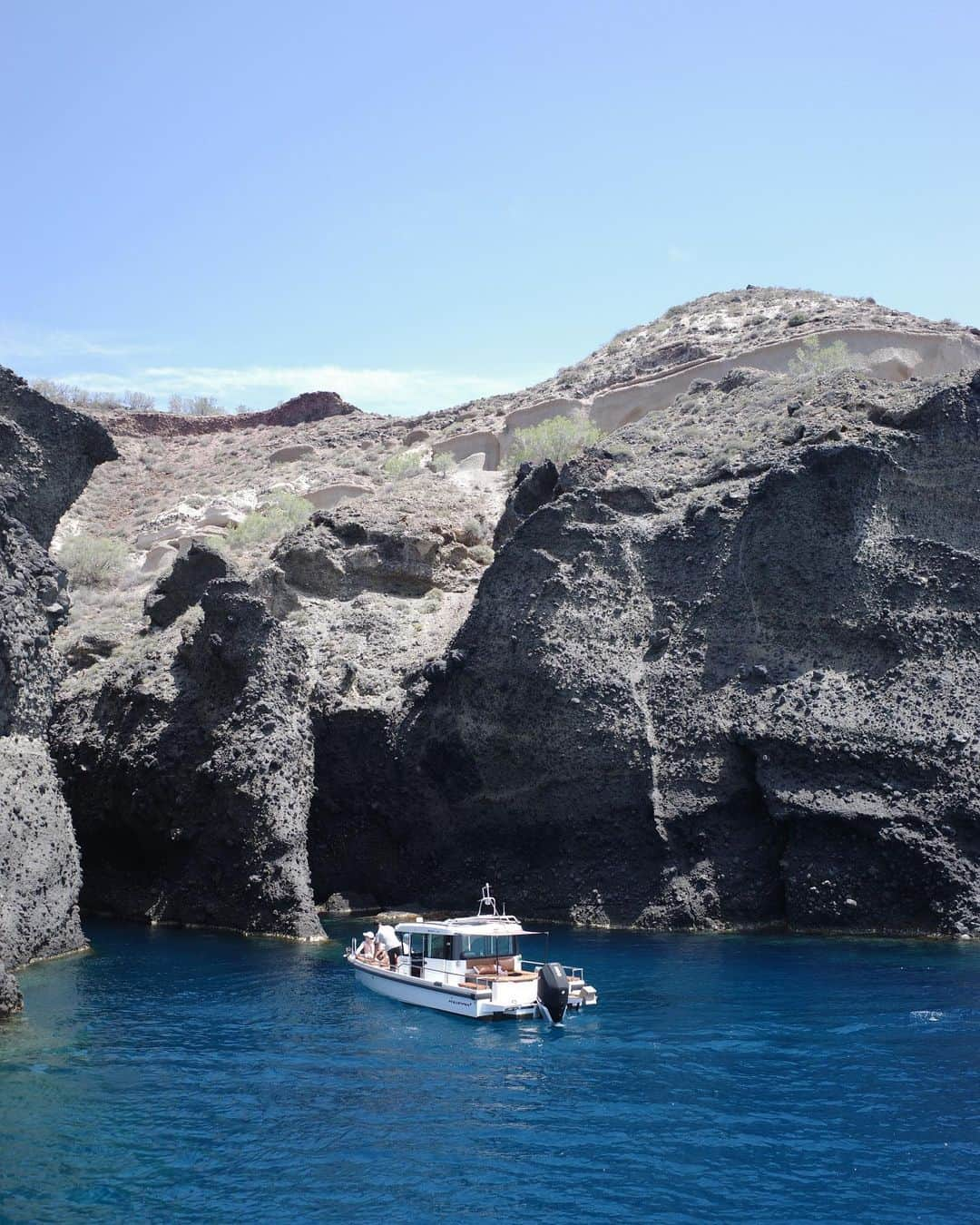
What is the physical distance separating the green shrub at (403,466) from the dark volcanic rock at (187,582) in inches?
1365

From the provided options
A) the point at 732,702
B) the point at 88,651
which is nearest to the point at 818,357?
the point at 732,702

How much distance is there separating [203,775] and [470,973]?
1621 centimetres

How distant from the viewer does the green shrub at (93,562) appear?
85.0 meters

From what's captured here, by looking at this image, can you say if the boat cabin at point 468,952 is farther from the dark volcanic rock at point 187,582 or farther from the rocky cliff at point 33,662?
the dark volcanic rock at point 187,582

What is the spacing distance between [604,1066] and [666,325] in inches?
3451

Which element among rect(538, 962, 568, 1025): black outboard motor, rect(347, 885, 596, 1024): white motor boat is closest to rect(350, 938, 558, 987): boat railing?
rect(347, 885, 596, 1024): white motor boat

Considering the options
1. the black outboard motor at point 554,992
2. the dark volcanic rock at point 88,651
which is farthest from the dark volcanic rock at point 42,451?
the black outboard motor at point 554,992

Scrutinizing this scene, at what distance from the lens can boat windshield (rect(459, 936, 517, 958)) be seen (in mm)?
32250

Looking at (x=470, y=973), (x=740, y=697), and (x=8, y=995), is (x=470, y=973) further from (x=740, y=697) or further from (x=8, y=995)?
(x=740, y=697)

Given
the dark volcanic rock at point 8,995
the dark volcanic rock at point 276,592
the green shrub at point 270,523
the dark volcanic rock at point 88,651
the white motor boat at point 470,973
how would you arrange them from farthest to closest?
the green shrub at point 270,523 → the dark volcanic rock at point 88,651 → the dark volcanic rock at point 276,592 → the white motor boat at point 470,973 → the dark volcanic rock at point 8,995

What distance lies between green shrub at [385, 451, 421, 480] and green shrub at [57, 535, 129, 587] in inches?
744

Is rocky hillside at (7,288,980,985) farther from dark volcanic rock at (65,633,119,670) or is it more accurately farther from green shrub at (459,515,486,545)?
green shrub at (459,515,486,545)

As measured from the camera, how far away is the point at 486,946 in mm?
32406

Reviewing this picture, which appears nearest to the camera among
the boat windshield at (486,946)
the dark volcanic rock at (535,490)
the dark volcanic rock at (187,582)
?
Result: the boat windshield at (486,946)
